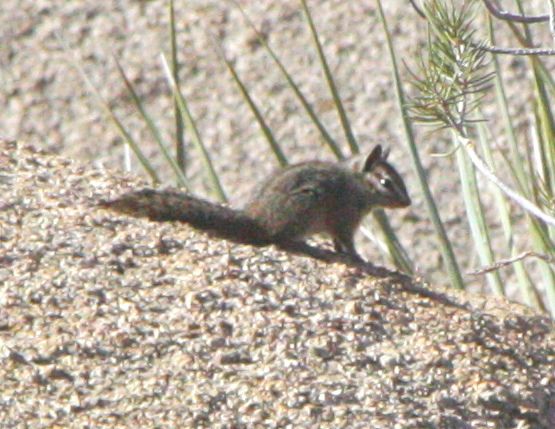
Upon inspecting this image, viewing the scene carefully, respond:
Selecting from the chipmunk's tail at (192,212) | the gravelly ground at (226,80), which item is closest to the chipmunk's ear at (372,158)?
the chipmunk's tail at (192,212)

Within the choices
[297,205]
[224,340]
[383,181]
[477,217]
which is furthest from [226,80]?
[224,340]

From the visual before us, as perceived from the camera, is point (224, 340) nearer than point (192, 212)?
Yes

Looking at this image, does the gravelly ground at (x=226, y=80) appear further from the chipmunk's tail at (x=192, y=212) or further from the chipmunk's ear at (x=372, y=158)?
the chipmunk's tail at (x=192, y=212)

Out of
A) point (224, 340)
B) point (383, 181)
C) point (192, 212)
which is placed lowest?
point (224, 340)

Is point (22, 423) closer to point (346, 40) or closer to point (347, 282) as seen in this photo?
point (347, 282)

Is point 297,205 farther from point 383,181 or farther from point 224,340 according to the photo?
point 224,340

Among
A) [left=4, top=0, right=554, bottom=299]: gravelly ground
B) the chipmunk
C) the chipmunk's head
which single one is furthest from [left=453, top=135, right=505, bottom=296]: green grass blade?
[left=4, top=0, right=554, bottom=299]: gravelly ground
